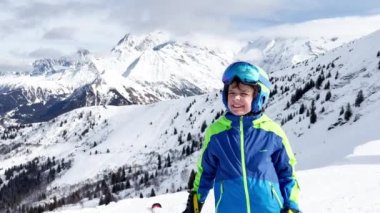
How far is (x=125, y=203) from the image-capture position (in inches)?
974

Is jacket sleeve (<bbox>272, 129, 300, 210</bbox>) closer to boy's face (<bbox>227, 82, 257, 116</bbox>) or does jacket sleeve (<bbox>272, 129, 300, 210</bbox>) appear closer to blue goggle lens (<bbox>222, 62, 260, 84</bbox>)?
boy's face (<bbox>227, 82, 257, 116</bbox>)

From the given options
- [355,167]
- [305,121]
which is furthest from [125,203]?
[305,121]

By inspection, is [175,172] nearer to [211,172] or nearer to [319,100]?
[319,100]

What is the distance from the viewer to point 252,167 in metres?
6.31

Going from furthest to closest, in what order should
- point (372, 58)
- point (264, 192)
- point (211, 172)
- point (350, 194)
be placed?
point (372, 58) < point (350, 194) < point (211, 172) < point (264, 192)

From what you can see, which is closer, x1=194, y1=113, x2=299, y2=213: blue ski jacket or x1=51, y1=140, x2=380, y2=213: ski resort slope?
x1=194, y1=113, x2=299, y2=213: blue ski jacket

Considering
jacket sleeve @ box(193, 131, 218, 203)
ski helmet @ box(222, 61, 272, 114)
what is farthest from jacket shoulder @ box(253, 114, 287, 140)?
jacket sleeve @ box(193, 131, 218, 203)

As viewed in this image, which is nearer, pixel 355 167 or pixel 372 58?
pixel 355 167

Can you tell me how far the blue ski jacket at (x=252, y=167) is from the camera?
20.6 ft

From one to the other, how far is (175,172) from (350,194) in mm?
180117

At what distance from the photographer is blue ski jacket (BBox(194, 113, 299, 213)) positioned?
628 cm

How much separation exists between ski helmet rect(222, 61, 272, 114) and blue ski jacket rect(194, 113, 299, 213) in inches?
8.5

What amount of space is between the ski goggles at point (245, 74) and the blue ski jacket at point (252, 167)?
0.49 metres

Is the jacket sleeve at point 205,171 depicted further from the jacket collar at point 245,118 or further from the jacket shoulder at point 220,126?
the jacket collar at point 245,118
